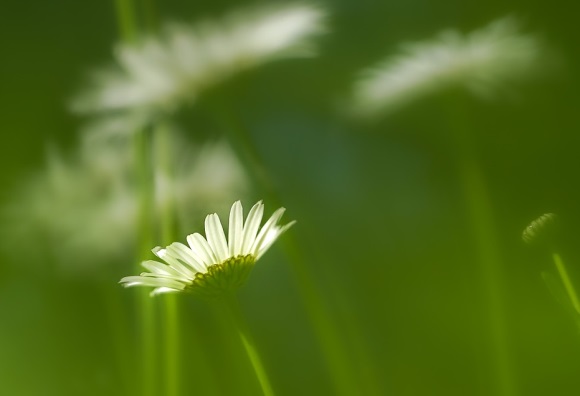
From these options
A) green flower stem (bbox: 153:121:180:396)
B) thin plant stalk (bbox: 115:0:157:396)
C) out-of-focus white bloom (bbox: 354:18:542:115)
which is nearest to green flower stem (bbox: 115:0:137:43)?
thin plant stalk (bbox: 115:0:157:396)

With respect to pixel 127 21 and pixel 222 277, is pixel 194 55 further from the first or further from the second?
pixel 222 277

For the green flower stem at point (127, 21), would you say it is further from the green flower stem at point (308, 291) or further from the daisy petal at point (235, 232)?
the daisy petal at point (235, 232)

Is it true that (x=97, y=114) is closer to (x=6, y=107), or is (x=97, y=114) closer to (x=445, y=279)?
(x=6, y=107)

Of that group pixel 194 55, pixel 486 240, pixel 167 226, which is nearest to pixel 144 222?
pixel 167 226

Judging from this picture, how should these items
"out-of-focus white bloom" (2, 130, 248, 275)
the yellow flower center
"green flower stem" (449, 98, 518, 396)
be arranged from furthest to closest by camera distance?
1. "out-of-focus white bloom" (2, 130, 248, 275)
2. "green flower stem" (449, 98, 518, 396)
3. the yellow flower center

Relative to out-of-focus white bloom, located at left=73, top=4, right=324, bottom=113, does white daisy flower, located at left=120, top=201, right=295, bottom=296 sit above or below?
below

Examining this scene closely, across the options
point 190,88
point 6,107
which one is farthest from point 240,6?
point 6,107

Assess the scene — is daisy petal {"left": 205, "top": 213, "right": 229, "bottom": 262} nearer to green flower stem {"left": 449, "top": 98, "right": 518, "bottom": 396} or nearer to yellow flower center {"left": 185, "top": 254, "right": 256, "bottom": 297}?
yellow flower center {"left": 185, "top": 254, "right": 256, "bottom": 297}

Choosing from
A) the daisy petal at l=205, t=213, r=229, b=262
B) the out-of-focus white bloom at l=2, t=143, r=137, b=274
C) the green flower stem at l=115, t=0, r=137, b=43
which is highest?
the green flower stem at l=115, t=0, r=137, b=43
